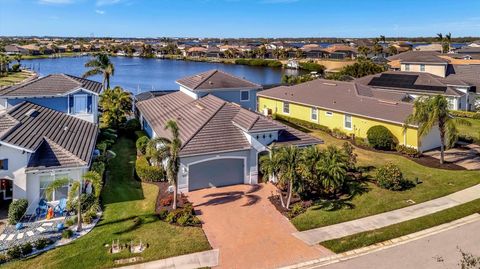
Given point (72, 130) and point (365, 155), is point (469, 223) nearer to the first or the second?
point (365, 155)

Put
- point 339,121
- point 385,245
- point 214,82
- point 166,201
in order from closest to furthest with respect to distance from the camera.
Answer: point 385,245 < point 166,201 < point 214,82 < point 339,121

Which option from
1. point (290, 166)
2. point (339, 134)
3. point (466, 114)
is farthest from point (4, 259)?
point (466, 114)

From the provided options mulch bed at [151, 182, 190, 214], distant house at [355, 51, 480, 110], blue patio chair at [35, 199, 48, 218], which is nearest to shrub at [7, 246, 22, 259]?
blue patio chair at [35, 199, 48, 218]

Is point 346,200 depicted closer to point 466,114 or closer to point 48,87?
point 48,87

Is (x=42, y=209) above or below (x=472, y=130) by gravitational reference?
below

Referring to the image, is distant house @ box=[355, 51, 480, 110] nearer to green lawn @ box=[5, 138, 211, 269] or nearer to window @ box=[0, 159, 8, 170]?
green lawn @ box=[5, 138, 211, 269]

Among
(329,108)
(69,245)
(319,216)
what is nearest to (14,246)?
(69,245)
